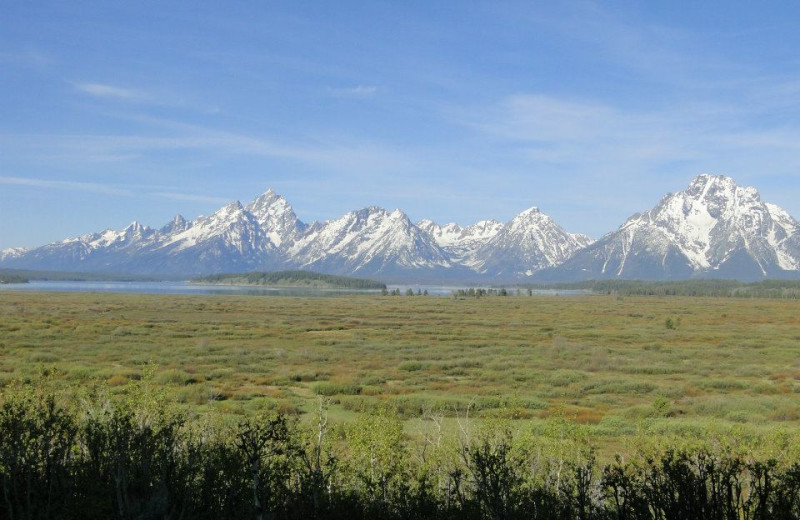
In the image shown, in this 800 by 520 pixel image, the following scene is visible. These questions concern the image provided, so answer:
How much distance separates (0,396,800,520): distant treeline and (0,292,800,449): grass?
2.01m

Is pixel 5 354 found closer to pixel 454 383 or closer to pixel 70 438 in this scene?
pixel 454 383

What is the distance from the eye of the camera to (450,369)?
47.9 meters

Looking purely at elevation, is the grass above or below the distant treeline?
below

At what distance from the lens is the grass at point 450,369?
101 ft

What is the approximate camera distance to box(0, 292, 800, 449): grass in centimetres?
3075

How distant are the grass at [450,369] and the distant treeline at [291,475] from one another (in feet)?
6.60

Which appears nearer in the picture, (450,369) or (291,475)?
(291,475)

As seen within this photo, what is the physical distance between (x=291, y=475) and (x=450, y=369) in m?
35.0

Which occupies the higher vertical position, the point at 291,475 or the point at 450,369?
the point at 291,475

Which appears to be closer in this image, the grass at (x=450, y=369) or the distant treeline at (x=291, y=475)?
the distant treeline at (x=291, y=475)

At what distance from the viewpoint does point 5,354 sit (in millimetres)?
48844

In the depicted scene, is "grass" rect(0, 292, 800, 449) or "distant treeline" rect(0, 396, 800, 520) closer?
"distant treeline" rect(0, 396, 800, 520)

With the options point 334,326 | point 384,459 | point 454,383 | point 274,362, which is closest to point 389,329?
point 334,326

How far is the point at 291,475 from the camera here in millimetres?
13766
